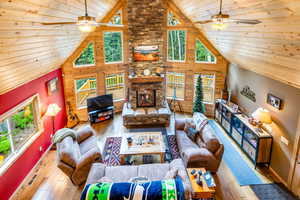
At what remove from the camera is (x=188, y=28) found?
8.52 m

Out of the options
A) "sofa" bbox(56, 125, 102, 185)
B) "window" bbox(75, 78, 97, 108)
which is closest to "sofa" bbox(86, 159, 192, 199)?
"sofa" bbox(56, 125, 102, 185)

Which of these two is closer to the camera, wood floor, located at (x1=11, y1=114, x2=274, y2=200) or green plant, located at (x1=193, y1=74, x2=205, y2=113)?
wood floor, located at (x1=11, y1=114, x2=274, y2=200)

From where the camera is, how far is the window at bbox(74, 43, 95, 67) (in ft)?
27.1

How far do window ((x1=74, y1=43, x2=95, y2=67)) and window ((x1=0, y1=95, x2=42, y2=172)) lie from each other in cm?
263

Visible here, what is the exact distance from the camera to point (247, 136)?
6.11 m

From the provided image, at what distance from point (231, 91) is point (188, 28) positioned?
295 centimetres

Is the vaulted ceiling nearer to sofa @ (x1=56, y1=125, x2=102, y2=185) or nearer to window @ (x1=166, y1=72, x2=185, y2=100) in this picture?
sofa @ (x1=56, y1=125, x2=102, y2=185)

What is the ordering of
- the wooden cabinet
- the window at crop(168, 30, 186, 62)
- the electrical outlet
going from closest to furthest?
the electrical outlet, the wooden cabinet, the window at crop(168, 30, 186, 62)

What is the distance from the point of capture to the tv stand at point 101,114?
820 centimetres

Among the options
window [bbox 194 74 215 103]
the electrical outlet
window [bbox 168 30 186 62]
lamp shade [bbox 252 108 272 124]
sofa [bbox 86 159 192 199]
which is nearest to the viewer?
sofa [bbox 86 159 192 199]

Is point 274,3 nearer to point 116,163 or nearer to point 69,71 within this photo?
point 116,163

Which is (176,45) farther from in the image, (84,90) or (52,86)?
(52,86)

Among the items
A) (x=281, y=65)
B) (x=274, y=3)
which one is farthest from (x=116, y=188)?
(x=281, y=65)

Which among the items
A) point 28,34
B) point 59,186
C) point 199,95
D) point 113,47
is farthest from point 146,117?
point 28,34
